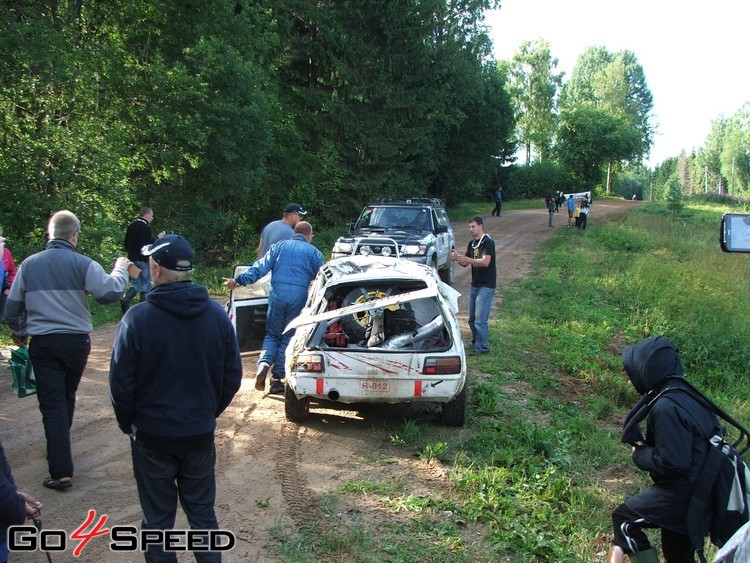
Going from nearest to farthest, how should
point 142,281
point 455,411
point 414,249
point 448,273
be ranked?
point 455,411 → point 142,281 → point 414,249 → point 448,273

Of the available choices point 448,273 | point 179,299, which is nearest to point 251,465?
point 179,299

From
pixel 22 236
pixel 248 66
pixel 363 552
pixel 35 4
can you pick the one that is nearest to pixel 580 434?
pixel 363 552

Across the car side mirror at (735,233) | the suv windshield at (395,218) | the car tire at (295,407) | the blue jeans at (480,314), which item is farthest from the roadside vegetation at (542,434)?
the suv windshield at (395,218)

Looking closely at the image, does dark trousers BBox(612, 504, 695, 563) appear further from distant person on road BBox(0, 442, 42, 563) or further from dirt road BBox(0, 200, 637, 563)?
distant person on road BBox(0, 442, 42, 563)

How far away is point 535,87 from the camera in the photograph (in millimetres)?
70375

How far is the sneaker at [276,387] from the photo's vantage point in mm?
7605

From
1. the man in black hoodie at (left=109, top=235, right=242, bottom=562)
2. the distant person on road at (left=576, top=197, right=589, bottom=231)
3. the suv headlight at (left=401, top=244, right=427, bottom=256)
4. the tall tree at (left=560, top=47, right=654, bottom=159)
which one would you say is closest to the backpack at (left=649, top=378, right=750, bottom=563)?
the man in black hoodie at (left=109, top=235, right=242, bottom=562)

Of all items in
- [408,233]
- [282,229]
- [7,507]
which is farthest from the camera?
[408,233]

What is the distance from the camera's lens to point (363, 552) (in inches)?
172

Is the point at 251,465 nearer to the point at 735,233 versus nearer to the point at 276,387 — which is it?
the point at 276,387

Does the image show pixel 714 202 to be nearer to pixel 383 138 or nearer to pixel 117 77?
pixel 383 138

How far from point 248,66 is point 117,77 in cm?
353

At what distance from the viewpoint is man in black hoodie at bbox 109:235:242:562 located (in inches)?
131

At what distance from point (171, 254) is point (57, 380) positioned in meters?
2.21
